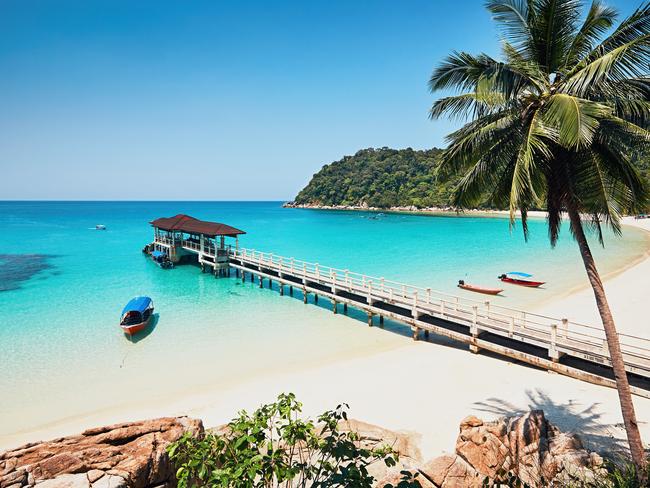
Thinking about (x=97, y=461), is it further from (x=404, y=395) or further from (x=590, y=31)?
(x=590, y=31)

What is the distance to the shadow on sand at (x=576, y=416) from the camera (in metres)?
7.98

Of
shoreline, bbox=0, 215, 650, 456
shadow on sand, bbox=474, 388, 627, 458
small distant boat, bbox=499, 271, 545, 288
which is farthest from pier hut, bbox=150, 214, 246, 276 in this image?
shadow on sand, bbox=474, 388, 627, 458

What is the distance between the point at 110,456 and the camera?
5699 millimetres

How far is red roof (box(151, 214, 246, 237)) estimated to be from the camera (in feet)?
97.1

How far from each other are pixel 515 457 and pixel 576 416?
390cm

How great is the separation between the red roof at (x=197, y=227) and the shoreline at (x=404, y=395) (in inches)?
685

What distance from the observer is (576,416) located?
933cm

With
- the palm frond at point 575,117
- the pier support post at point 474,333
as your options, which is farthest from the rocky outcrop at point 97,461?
the pier support post at point 474,333

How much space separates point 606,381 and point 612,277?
22.1 metres

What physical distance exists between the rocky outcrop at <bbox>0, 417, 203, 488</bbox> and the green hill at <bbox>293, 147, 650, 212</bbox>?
111m

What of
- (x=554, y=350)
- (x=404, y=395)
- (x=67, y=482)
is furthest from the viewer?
(x=554, y=350)

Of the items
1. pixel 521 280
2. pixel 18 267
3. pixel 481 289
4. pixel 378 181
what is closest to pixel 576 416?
pixel 481 289

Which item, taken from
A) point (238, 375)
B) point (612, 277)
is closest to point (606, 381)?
point (238, 375)

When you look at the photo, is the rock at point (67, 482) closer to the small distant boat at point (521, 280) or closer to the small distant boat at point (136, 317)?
the small distant boat at point (136, 317)
